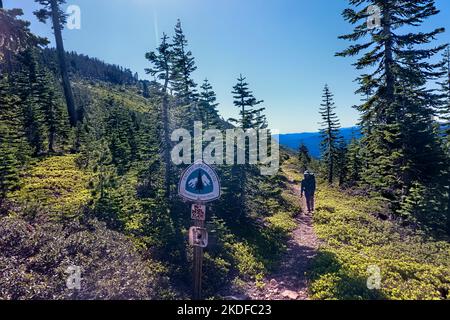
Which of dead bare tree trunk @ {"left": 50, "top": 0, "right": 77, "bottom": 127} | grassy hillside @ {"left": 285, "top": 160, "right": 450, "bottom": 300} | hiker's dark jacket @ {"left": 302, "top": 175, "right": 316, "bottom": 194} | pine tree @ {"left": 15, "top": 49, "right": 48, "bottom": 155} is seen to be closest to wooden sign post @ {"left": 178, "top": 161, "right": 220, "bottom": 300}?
grassy hillside @ {"left": 285, "top": 160, "right": 450, "bottom": 300}

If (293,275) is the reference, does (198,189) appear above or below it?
above

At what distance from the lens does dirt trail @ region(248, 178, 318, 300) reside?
28.6ft

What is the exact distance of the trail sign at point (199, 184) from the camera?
267 inches

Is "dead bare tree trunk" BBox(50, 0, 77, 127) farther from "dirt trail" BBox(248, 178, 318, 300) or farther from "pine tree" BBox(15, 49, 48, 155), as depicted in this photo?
"dirt trail" BBox(248, 178, 318, 300)

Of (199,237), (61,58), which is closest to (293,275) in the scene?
(199,237)

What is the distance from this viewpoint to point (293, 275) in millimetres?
10031

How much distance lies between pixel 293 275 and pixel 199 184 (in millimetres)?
5609

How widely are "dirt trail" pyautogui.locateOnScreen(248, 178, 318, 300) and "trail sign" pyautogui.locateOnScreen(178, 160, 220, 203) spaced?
3954mm

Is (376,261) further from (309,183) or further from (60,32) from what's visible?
(60,32)

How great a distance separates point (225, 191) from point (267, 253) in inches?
204

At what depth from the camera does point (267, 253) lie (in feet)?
39.9

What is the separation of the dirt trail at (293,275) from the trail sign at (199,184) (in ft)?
13.0

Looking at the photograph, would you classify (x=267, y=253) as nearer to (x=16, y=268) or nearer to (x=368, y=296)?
(x=368, y=296)
